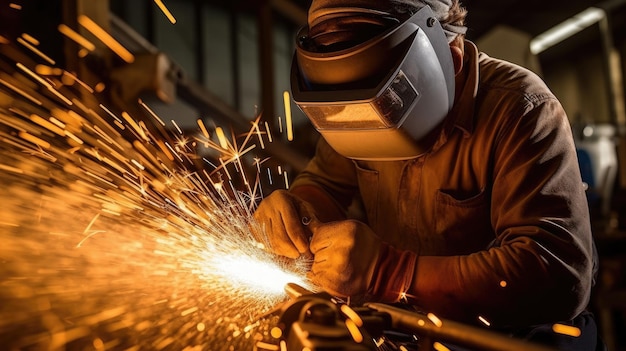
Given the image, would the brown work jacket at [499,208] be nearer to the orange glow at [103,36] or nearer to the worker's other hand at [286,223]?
the worker's other hand at [286,223]

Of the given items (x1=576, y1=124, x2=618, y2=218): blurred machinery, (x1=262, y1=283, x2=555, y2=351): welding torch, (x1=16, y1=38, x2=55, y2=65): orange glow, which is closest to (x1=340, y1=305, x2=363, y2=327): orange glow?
(x1=262, y1=283, x2=555, y2=351): welding torch

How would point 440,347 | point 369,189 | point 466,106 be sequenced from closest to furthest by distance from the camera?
point 440,347
point 466,106
point 369,189

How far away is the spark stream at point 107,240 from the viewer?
1.92 m

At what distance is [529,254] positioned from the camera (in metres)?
1.59

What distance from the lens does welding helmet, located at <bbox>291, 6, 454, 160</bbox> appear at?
1606 mm

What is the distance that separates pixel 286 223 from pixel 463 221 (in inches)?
23.0

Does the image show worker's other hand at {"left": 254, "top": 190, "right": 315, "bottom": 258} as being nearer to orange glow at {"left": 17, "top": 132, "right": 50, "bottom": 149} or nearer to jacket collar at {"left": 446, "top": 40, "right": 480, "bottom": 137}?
jacket collar at {"left": 446, "top": 40, "right": 480, "bottom": 137}

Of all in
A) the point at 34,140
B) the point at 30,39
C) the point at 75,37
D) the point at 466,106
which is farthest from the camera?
the point at 75,37

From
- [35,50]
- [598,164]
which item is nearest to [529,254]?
[35,50]

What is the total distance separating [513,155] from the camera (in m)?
1.75

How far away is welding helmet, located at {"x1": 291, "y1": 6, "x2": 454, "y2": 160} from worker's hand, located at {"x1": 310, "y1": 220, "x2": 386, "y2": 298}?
27 cm

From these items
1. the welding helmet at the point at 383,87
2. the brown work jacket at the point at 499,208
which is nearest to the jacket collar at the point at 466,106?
the brown work jacket at the point at 499,208

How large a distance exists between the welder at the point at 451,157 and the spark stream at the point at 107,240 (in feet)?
1.04

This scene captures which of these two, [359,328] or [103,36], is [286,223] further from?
[103,36]
